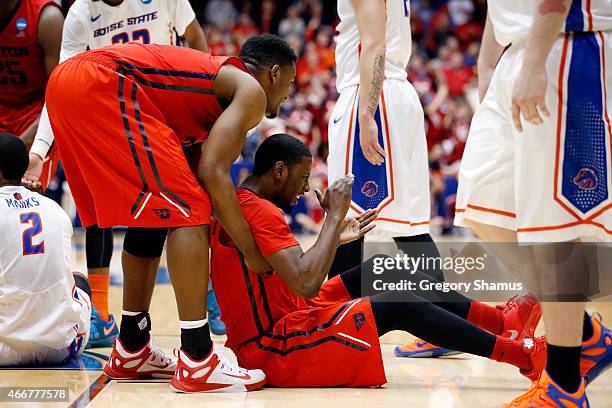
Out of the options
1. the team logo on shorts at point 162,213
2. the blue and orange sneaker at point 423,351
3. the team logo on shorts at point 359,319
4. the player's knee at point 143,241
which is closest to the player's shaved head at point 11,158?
the player's knee at point 143,241

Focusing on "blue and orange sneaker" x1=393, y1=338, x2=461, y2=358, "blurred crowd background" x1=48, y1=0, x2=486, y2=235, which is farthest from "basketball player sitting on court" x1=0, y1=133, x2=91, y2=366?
"blurred crowd background" x1=48, y1=0, x2=486, y2=235

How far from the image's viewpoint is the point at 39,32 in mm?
4625

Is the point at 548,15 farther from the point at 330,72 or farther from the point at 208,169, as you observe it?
the point at 330,72

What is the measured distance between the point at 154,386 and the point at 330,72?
1244 cm

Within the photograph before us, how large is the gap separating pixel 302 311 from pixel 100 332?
4.95 ft

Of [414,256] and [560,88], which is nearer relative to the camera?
[560,88]

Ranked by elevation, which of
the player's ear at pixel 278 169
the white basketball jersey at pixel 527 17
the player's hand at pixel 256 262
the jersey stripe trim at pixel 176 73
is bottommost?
the player's hand at pixel 256 262

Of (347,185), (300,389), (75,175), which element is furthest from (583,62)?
(75,175)

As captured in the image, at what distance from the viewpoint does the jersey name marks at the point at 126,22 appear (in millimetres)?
4645

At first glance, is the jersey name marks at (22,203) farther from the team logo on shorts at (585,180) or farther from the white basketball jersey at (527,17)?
the team logo on shorts at (585,180)

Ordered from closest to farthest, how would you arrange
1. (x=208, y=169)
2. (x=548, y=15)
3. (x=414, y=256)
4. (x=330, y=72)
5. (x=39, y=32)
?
(x=548, y=15), (x=208, y=169), (x=414, y=256), (x=39, y=32), (x=330, y=72)

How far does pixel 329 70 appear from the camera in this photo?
50.5ft

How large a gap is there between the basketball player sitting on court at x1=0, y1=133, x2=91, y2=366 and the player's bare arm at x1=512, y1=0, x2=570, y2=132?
223 centimetres

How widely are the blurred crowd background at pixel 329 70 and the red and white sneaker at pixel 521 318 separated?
884cm
